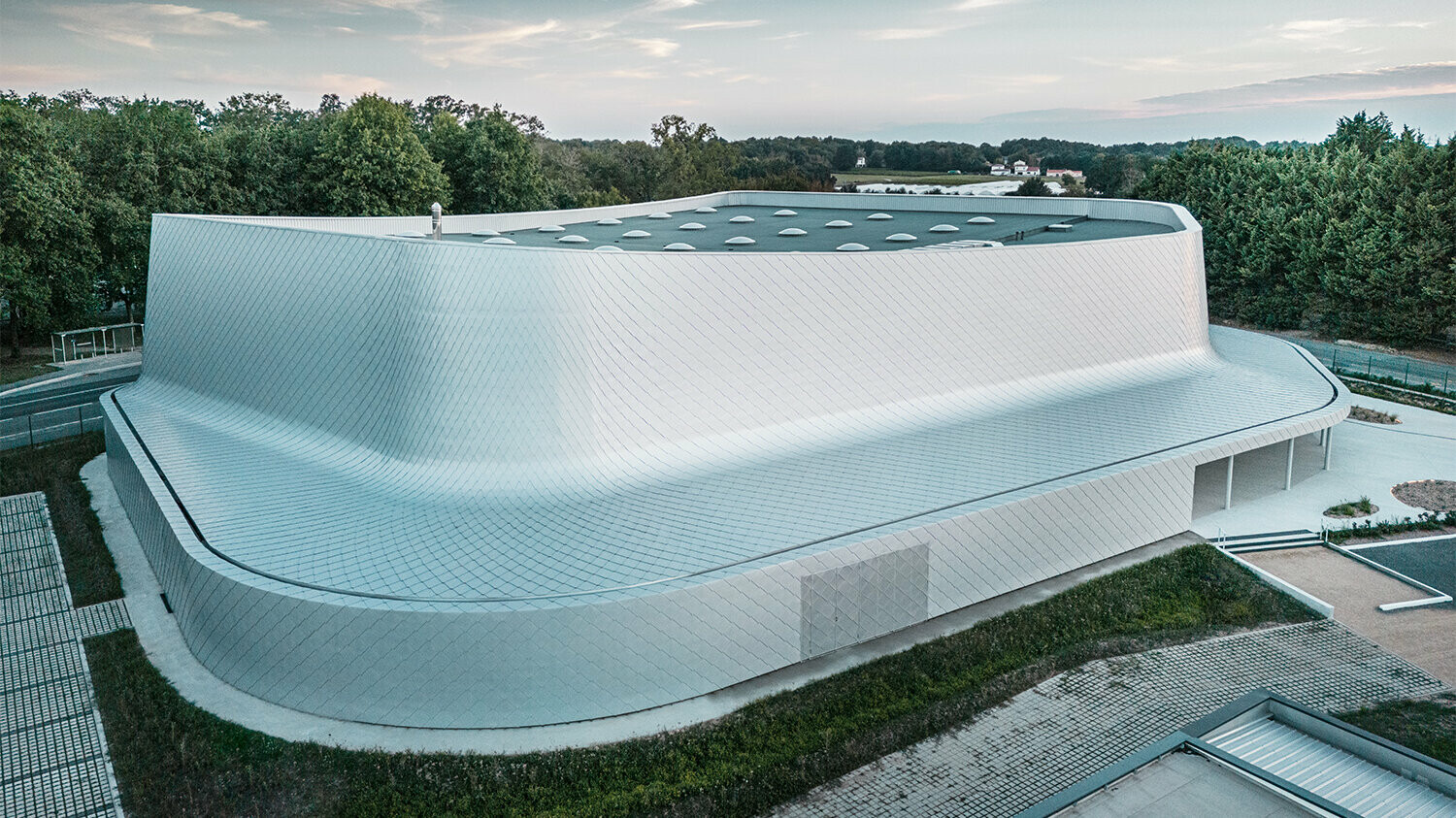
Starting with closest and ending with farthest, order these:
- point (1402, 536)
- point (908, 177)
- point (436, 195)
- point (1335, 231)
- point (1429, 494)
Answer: point (1402, 536) → point (1429, 494) → point (1335, 231) → point (436, 195) → point (908, 177)

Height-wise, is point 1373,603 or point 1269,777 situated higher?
point 1269,777

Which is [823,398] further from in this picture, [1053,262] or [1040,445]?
[1053,262]

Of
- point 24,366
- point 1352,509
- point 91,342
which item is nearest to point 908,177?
point 91,342

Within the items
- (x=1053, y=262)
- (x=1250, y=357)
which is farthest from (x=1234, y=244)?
(x=1053, y=262)

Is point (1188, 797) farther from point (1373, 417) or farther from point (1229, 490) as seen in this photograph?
Answer: point (1373, 417)

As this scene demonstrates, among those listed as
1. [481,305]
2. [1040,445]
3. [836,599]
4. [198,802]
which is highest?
[481,305]

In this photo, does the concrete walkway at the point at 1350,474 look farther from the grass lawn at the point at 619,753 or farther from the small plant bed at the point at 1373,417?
the grass lawn at the point at 619,753

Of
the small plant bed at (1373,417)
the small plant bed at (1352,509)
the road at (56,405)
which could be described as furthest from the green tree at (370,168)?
the small plant bed at (1352,509)
